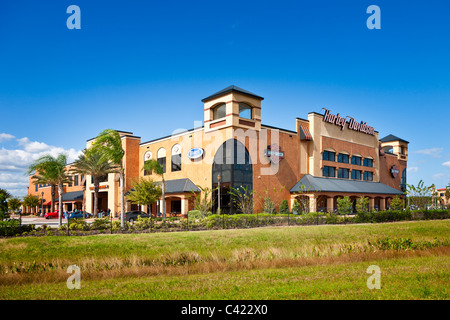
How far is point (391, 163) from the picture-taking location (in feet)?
208

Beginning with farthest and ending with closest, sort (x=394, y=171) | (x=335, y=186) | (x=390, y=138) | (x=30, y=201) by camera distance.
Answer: (x=30, y=201) → (x=390, y=138) → (x=394, y=171) → (x=335, y=186)

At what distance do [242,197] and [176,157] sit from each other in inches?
485

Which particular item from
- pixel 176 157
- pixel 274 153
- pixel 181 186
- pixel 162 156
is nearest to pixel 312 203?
pixel 274 153

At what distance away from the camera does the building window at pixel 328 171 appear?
1873 inches

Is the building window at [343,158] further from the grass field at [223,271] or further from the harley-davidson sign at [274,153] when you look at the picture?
the grass field at [223,271]

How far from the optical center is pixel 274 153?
135 ft

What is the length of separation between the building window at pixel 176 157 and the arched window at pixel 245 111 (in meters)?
10.5

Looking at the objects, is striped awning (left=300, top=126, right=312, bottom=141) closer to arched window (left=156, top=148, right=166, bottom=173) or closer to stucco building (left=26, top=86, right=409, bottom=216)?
stucco building (left=26, top=86, right=409, bottom=216)

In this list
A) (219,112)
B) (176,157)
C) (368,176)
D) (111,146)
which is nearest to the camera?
(111,146)

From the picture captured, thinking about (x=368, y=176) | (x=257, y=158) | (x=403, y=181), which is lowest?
(x=403, y=181)

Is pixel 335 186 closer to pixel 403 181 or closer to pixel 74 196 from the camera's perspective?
pixel 403 181

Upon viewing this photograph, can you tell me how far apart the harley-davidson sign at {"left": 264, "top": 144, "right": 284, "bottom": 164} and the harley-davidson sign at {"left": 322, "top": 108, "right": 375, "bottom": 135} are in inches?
395
